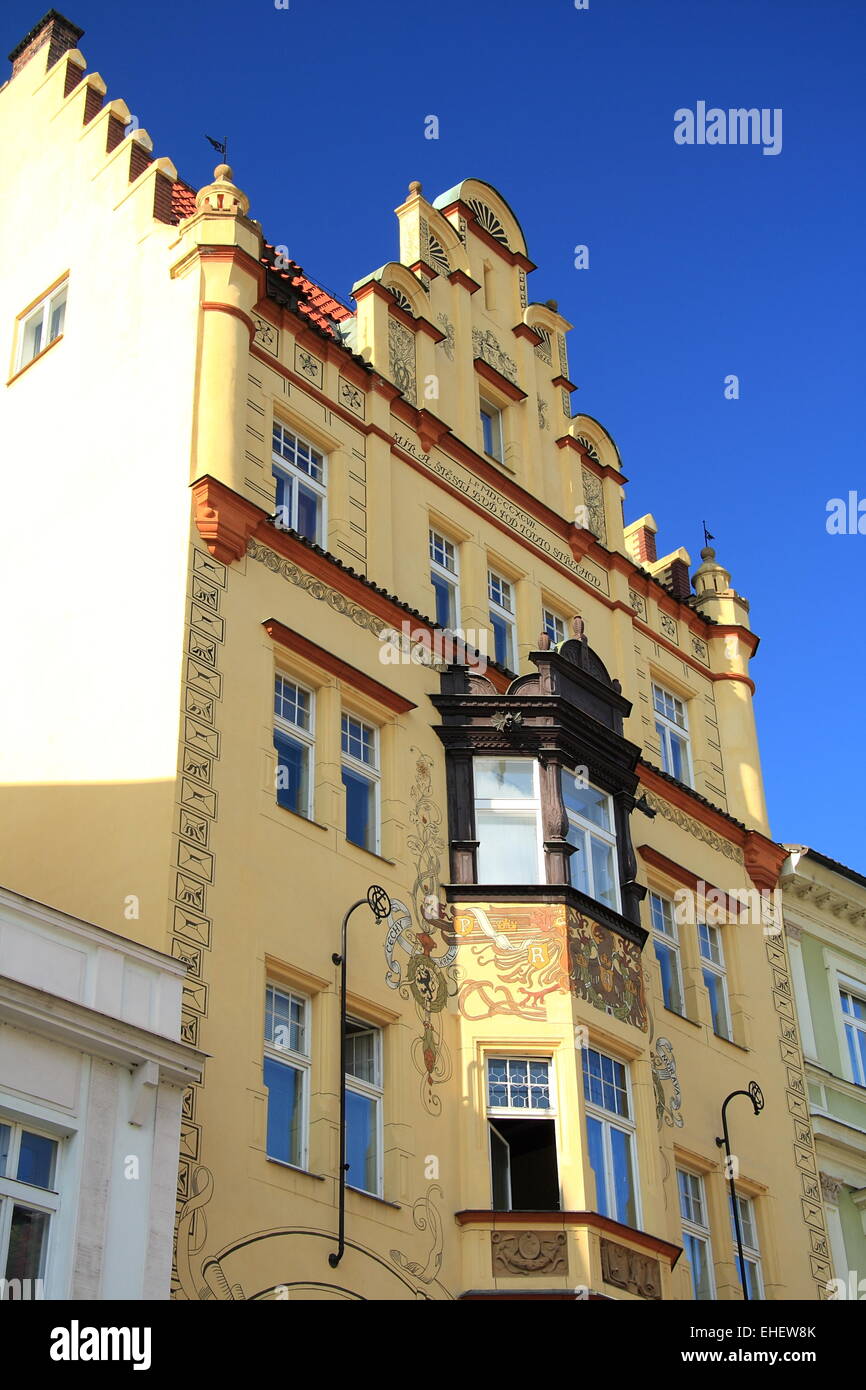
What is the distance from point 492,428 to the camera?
2745 centimetres

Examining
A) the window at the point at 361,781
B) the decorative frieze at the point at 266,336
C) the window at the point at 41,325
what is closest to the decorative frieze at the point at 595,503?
the decorative frieze at the point at 266,336

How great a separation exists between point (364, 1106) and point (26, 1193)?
17.4ft

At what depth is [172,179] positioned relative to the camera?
23.8m

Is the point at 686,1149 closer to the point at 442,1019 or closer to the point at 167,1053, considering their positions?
the point at 442,1019

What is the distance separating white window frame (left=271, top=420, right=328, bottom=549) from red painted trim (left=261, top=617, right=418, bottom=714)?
1.80 metres

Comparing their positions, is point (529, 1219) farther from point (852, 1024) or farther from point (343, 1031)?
point (852, 1024)

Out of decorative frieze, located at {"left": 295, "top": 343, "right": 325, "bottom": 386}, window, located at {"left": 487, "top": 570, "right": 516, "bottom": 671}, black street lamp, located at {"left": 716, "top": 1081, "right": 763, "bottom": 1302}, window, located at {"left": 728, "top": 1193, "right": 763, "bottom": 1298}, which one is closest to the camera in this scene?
black street lamp, located at {"left": 716, "top": 1081, "right": 763, "bottom": 1302}

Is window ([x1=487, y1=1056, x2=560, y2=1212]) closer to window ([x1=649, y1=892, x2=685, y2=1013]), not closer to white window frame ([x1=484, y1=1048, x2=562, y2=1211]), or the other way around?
white window frame ([x1=484, y1=1048, x2=562, y2=1211])

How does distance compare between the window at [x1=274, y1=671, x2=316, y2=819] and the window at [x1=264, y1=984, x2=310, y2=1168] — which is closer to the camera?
the window at [x1=264, y1=984, x2=310, y2=1168]

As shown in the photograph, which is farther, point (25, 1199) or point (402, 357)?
point (402, 357)

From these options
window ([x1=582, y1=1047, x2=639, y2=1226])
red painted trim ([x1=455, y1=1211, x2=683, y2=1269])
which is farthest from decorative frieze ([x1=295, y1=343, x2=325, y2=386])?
red painted trim ([x1=455, y1=1211, x2=683, y2=1269])

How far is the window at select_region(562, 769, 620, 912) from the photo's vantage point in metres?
22.1

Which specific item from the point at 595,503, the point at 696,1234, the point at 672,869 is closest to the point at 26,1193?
the point at 696,1234
